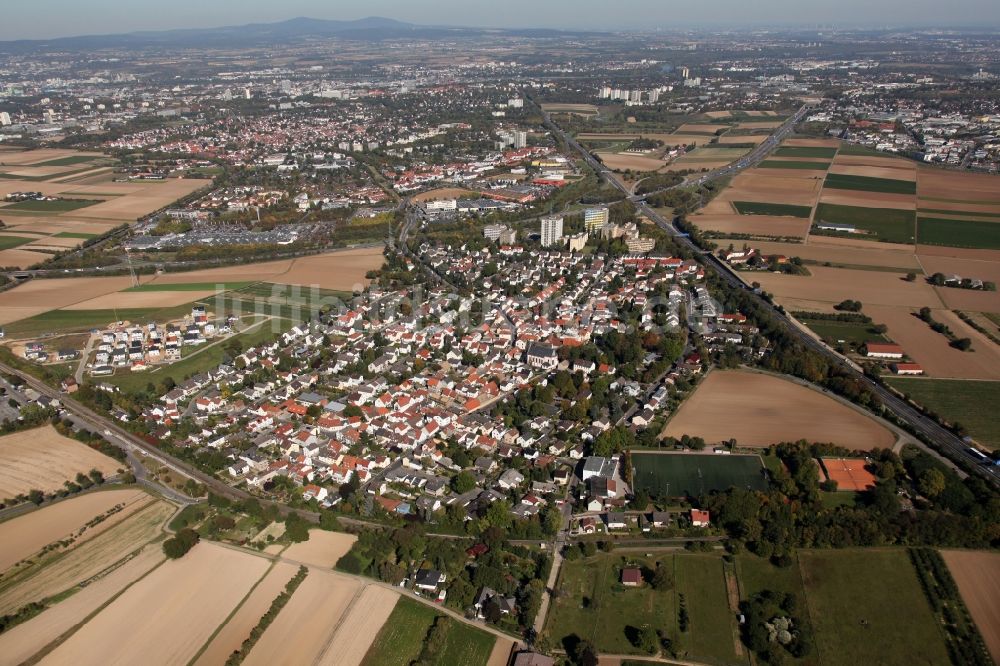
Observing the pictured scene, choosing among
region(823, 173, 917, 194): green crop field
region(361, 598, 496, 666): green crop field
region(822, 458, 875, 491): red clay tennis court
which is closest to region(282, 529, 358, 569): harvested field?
region(361, 598, 496, 666): green crop field

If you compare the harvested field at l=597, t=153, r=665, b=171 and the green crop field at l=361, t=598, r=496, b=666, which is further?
the harvested field at l=597, t=153, r=665, b=171

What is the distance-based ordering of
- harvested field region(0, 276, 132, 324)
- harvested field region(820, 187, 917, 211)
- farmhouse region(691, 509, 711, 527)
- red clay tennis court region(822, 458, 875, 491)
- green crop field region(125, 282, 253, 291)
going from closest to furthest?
farmhouse region(691, 509, 711, 527) < red clay tennis court region(822, 458, 875, 491) < harvested field region(0, 276, 132, 324) < green crop field region(125, 282, 253, 291) < harvested field region(820, 187, 917, 211)

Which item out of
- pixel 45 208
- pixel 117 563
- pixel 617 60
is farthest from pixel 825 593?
pixel 617 60

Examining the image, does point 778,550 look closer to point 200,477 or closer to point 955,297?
point 200,477

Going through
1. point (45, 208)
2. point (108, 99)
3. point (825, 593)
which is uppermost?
point (108, 99)

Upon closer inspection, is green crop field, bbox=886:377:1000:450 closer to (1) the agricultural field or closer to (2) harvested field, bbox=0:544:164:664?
(1) the agricultural field

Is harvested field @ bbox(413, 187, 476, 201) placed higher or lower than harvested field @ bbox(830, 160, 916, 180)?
lower

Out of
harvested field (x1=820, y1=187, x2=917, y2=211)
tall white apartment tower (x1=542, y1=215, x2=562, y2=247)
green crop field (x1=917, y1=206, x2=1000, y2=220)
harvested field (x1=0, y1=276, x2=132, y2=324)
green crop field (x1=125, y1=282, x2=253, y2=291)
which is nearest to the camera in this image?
harvested field (x1=0, y1=276, x2=132, y2=324)
